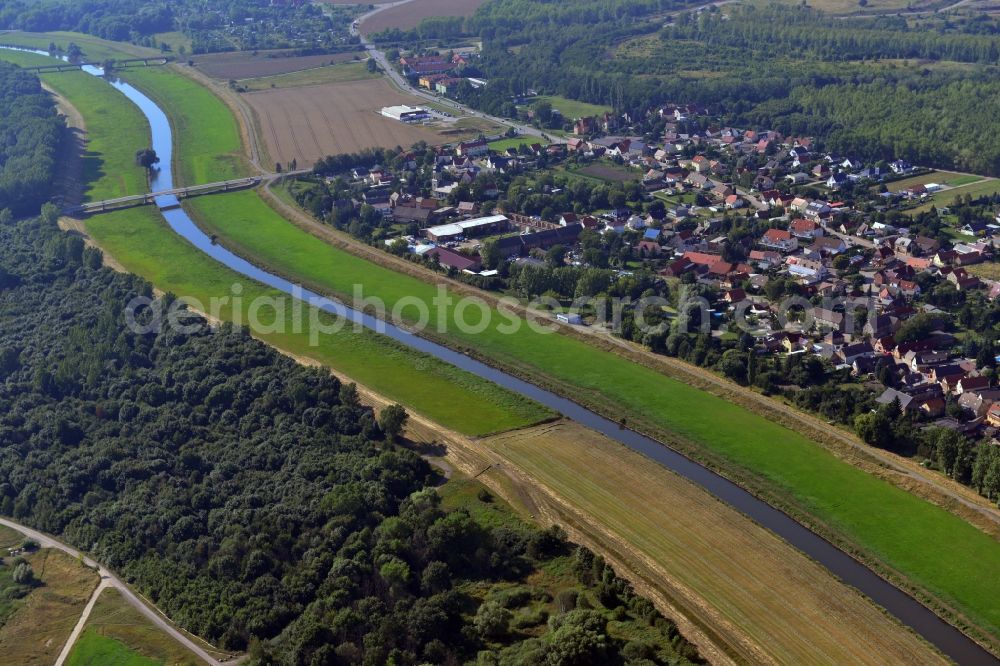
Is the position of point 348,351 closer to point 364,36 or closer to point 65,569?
point 65,569

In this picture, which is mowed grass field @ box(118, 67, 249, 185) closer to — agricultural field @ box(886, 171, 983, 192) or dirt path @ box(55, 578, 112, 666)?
agricultural field @ box(886, 171, 983, 192)

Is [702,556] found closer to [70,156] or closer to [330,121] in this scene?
[70,156]

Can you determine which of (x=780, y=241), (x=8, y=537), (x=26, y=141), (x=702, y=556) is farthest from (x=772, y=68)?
(x=8, y=537)

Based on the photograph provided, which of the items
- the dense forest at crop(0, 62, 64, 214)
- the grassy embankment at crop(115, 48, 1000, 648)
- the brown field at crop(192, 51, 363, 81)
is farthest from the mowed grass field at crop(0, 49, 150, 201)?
the grassy embankment at crop(115, 48, 1000, 648)

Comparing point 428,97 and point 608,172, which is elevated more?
point 428,97

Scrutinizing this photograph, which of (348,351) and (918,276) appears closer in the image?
(348,351)

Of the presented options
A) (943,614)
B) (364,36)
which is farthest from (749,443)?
(364,36)
